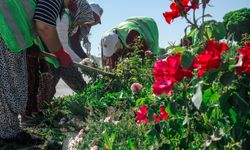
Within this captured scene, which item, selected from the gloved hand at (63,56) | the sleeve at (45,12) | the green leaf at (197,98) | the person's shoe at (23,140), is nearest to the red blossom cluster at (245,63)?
the green leaf at (197,98)

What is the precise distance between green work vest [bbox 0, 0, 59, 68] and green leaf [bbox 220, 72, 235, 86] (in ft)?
7.62

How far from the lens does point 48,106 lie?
4.49 meters

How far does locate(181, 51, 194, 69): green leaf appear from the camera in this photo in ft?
4.42

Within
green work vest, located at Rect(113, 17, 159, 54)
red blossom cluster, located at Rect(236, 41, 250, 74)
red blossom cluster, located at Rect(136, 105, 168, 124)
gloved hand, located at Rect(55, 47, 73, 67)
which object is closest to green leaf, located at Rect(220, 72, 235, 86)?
red blossom cluster, located at Rect(236, 41, 250, 74)

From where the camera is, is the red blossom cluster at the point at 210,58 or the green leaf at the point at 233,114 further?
the green leaf at the point at 233,114

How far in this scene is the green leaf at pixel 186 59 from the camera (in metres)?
1.35

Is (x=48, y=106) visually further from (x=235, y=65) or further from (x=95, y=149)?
(x=235, y=65)

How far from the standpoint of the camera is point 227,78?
1293 millimetres

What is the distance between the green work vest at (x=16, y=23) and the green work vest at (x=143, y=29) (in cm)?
272

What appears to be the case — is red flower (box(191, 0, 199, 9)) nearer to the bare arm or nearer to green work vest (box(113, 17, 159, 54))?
the bare arm

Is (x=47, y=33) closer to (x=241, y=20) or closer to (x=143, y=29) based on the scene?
(x=143, y=29)

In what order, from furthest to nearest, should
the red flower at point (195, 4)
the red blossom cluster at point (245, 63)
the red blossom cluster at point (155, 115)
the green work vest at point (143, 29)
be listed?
1. the green work vest at point (143, 29)
2. the red blossom cluster at point (155, 115)
3. the red flower at point (195, 4)
4. the red blossom cluster at point (245, 63)

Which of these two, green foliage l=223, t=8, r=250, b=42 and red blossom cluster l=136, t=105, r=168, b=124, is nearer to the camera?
red blossom cluster l=136, t=105, r=168, b=124

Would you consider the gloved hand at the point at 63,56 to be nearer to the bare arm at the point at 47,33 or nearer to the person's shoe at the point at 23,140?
the bare arm at the point at 47,33
